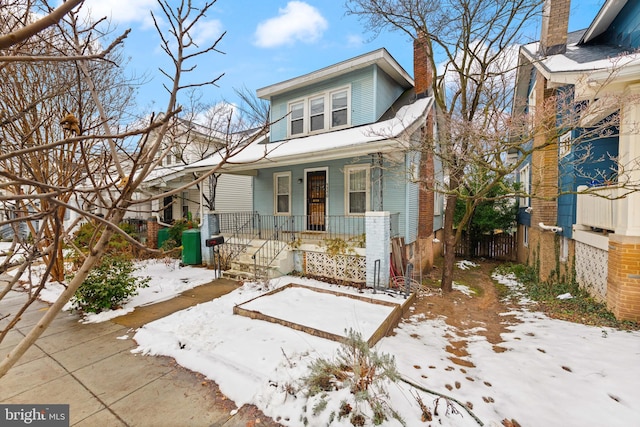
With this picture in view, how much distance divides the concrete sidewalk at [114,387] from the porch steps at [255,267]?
11.5ft

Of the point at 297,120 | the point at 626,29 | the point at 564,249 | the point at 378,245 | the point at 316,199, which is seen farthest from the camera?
the point at 297,120

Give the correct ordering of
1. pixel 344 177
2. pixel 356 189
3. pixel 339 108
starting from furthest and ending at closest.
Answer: pixel 339 108
pixel 344 177
pixel 356 189

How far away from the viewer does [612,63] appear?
4699mm

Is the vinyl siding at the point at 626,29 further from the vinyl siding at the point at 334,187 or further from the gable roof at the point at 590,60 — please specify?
the vinyl siding at the point at 334,187

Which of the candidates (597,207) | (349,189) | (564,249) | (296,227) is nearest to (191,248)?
(296,227)

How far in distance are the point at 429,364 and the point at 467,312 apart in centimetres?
294

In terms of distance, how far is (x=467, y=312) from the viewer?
6109 millimetres

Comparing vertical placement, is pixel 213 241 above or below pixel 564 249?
above

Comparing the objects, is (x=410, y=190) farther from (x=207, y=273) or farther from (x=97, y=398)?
(x=97, y=398)

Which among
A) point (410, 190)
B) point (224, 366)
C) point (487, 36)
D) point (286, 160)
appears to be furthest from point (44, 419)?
point (487, 36)

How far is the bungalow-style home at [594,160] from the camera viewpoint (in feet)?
15.4

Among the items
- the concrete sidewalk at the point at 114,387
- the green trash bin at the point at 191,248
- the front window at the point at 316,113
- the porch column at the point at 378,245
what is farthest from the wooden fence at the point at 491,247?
the concrete sidewalk at the point at 114,387

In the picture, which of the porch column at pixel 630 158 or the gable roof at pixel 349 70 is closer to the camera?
the porch column at pixel 630 158

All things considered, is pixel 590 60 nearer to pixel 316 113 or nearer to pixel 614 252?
pixel 614 252
